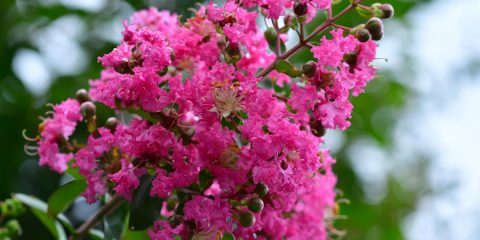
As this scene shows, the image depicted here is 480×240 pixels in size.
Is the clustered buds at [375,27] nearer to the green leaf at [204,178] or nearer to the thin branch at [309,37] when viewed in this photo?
the thin branch at [309,37]

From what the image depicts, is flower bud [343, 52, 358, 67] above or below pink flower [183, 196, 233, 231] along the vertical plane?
above

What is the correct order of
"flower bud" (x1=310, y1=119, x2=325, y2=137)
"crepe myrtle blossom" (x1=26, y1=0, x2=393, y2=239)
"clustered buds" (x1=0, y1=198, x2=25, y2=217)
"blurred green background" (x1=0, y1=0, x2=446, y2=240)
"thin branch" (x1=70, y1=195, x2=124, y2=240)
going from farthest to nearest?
1. "blurred green background" (x1=0, y1=0, x2=446, y2=240)
2. "clustered buds" (x1=0, y1=198, x2=25, y2=217)
3. "thin branch" (x1=70, y1=195, x2=124, y2=240)
4. "flower bud" (x1=310, y1=119, x2=325, y2=137)
5. "crepe myrtle blossom" (x1=26, y1=0, x2=393, y2=239)

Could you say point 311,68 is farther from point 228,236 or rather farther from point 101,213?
point 101,213

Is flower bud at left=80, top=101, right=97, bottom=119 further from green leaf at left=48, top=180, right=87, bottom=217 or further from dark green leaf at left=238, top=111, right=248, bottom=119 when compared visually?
dark green leaf at left=238, top=111, right=248, bottom=119

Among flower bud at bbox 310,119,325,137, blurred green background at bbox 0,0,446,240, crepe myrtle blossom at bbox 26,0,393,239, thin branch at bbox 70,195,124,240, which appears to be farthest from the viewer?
blurred green background at bbox 0,0,446,240

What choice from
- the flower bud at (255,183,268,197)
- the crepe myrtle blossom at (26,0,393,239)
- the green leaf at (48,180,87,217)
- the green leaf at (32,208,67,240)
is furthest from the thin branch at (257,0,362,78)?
the green leaf at (32,208,67,240)

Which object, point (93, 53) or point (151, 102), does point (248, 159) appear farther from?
point (93, 53)
